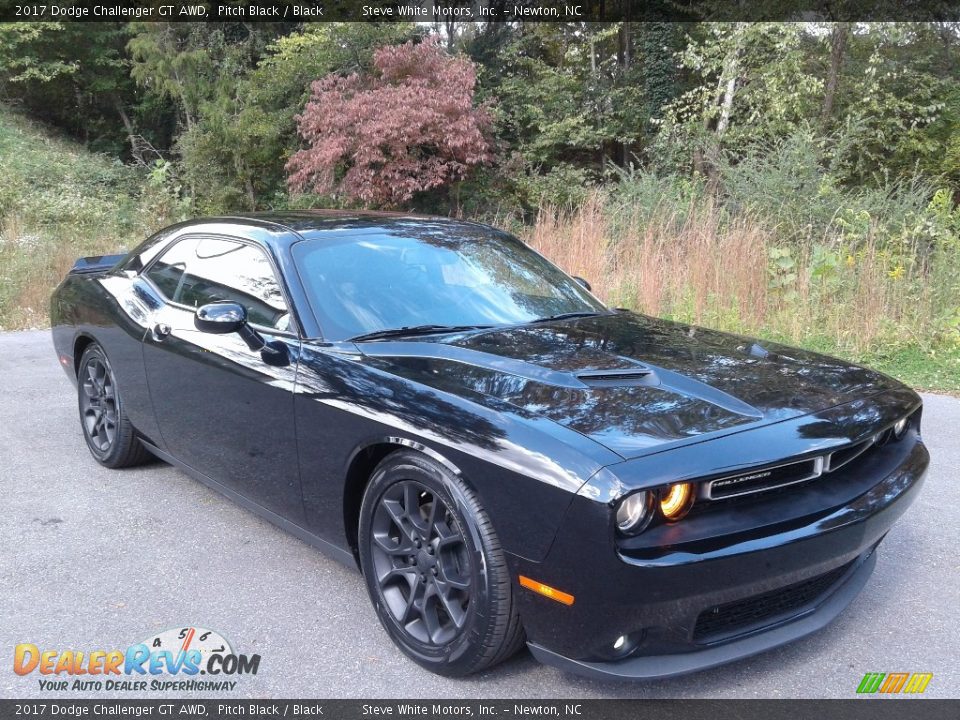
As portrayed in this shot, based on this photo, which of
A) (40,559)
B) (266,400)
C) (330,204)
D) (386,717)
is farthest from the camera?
(330,204)

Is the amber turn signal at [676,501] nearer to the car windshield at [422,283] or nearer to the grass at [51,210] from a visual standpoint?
the car windshield at [422,283]

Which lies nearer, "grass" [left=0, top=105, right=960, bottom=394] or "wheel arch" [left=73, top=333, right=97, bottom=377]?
"wheel arch" [left=73, top=333, right=97, bottom=377]

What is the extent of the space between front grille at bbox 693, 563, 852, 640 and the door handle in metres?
2.81

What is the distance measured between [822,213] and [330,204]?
1206cm

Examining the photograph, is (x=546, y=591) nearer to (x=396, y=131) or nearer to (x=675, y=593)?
(x=675, y=593)

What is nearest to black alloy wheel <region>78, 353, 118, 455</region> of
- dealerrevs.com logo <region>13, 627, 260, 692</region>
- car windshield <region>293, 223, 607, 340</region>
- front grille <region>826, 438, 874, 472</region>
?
car windshield <region>293, 223, 607, 340</region>

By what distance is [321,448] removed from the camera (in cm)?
292

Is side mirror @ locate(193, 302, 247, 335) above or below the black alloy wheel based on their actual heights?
above

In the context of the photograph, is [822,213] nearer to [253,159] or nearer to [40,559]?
[40,559]

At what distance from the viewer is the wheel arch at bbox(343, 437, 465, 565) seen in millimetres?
2668

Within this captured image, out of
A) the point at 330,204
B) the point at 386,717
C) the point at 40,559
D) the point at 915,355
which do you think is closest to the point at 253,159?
the point at 330,204

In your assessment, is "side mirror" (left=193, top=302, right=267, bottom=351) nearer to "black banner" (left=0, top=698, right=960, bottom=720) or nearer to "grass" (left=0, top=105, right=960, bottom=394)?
"black banner" (left=0, top=698, right=960, bottom=720)

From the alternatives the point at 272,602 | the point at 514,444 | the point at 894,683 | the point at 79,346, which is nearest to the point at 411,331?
the point at 514,444

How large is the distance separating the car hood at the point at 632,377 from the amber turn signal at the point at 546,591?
16.3 inches
